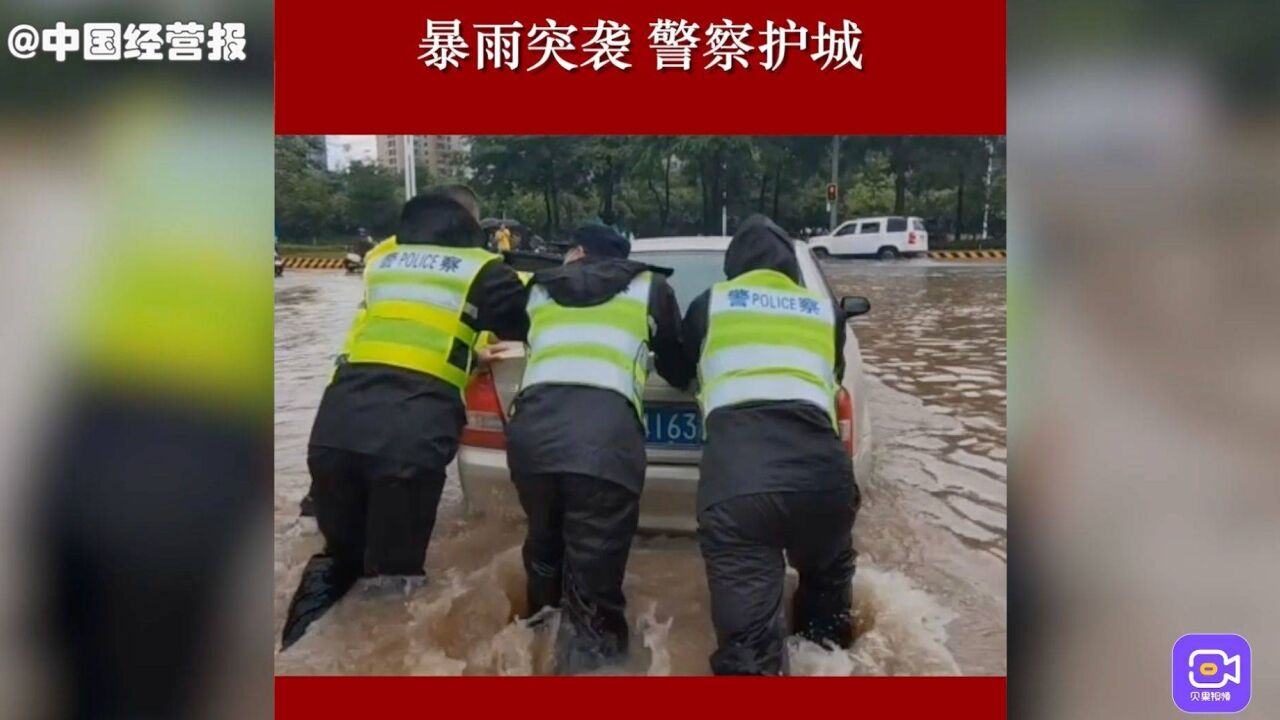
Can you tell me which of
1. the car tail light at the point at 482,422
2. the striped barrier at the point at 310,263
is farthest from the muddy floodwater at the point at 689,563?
the car tail light at the point at 482,422

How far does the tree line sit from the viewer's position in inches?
80.5

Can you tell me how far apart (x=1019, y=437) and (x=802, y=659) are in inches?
30.3

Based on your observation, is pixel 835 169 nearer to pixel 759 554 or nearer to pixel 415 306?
pixel 759 554

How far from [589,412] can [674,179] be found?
61cm

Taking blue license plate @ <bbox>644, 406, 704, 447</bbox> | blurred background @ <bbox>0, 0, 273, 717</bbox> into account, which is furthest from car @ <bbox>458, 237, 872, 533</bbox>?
blurred background @ <bbox>0, 0, 273, 717</bbox>

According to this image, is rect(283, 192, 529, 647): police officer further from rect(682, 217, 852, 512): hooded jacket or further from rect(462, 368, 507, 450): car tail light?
rect(682, 217, 852, 512): hooded jacket

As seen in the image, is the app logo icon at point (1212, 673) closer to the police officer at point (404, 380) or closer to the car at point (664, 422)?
the car at point (664, 422)

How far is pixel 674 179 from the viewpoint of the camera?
6.92 feet

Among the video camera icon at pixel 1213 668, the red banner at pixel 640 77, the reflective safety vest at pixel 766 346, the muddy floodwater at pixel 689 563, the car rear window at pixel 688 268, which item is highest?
the red banner at pixel 640 77

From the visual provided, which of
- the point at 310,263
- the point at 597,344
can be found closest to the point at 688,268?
the point at 597,344

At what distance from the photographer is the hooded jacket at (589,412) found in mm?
2039

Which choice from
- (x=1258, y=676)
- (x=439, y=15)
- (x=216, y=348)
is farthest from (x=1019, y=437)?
(x=216, y=348)

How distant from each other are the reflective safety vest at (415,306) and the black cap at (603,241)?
10.8 inches

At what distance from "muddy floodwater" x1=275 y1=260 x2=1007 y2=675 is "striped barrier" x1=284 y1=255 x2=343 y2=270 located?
2 cm
